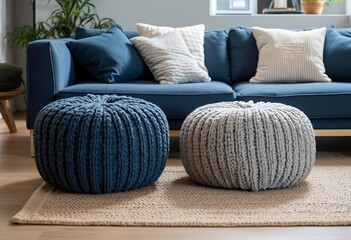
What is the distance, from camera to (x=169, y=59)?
366 cm

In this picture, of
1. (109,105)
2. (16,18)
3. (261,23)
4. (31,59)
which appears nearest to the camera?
(109,105)

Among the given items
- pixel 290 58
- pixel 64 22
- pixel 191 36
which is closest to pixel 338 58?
pixel 290 58

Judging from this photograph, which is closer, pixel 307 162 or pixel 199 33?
pixel 307 162

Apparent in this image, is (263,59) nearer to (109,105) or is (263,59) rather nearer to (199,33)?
(199,33)


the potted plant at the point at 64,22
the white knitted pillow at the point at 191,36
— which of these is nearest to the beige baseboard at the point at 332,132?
the white knitted pillow at the point at 191,36

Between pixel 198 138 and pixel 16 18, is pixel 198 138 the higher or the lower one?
the lower one

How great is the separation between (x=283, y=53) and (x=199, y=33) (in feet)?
1.95

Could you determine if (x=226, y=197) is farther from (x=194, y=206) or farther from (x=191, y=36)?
(x=191, y=36)

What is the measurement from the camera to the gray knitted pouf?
2.50m

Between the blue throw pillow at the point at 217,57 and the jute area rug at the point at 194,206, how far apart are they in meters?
1.31

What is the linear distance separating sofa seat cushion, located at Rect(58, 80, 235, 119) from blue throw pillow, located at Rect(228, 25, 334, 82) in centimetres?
57

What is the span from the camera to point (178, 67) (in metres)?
3.62

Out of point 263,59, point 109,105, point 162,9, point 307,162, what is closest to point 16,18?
point 162,9

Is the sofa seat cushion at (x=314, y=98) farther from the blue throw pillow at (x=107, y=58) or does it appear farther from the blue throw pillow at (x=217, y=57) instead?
Result: the blue throw pillow at (x=107, y=58)
